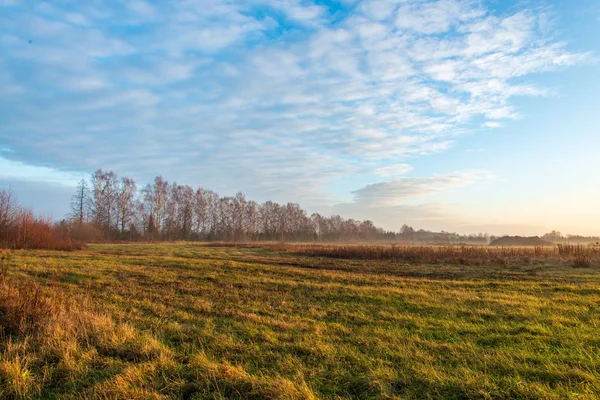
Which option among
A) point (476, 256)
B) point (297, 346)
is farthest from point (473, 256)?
point (297, 346)

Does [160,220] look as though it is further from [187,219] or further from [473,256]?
[473,256]

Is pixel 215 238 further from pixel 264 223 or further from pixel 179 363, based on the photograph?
pixel 179 363

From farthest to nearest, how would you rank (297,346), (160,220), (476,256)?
(160,220) < (476,256) < (297,346)

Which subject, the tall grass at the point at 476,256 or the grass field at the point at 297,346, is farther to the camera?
the tall grass at the point at 476,256

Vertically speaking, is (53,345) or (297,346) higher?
(53,345)

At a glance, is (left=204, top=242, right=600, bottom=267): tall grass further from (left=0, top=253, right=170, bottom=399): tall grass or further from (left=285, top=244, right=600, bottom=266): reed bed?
(left=0, top=253, right=170, bottom=399): tall grass

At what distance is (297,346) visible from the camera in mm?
5371

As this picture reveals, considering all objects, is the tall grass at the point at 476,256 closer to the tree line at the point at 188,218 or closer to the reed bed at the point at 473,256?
the reed bed at the point at 473,256

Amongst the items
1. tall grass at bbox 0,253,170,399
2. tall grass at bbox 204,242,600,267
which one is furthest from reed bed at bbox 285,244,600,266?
tall grass at bbox 0,253,170,399

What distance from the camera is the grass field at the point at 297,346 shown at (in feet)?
12.8

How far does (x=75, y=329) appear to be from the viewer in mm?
5508

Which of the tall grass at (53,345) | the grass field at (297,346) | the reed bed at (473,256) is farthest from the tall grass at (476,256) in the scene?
the tall grass at (53,345)

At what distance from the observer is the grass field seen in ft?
12.8

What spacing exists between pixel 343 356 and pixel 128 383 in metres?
2.91
